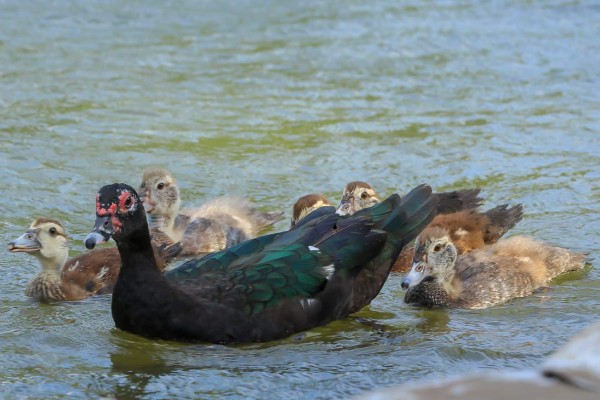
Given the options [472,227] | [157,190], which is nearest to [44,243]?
[157,190]

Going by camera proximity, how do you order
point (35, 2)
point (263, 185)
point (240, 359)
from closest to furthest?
point (240, 359), point (263, 185), point (35, 2)

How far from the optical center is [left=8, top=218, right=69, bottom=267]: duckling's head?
7590 millimetres

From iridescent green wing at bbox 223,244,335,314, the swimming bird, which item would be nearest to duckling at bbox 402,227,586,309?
the swimming bird

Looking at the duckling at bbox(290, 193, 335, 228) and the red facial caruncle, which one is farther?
the duckling at bbox(290, 193, 335, 228)

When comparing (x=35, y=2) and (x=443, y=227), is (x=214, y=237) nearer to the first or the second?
(x=443, y=227)

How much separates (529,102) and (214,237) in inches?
185

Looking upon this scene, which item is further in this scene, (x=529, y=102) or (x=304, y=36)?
(x=304, y=36)

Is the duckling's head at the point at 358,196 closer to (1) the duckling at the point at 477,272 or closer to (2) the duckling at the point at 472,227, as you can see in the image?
(2) the duckling at the point at 472,227

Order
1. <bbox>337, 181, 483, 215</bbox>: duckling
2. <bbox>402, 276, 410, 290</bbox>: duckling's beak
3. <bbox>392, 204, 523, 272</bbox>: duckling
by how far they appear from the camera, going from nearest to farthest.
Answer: <bbox>402, 276, 410, 290</bbox>: duckling's beak, <bbox>392, 204, 523, 272</bbox>: duckling, <bbox>337, 181, 483, 215</bbox>: duckling

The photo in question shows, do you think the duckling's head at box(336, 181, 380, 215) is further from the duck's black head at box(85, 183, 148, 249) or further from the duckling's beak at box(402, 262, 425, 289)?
the duck's black head at box(85, 183, 148, 249)

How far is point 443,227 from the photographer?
8273mm

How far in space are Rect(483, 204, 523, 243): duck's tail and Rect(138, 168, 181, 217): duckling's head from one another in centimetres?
235

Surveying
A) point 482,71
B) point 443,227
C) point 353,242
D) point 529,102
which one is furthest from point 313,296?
point 482,71

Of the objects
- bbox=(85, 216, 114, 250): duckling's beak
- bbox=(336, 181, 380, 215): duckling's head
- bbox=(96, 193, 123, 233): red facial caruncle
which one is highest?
bbox=(336, 181, 380, 215): duckling's head
